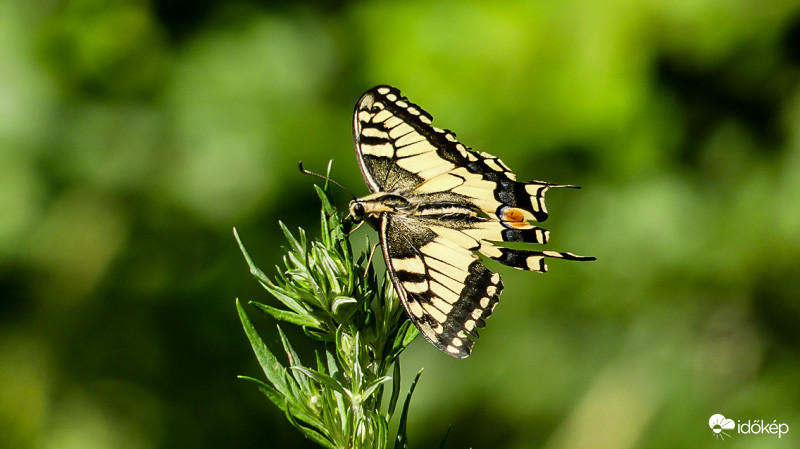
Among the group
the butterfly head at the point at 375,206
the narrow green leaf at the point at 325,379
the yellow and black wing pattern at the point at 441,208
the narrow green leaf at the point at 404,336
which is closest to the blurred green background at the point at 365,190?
the yellow and black wing pattern at the point at 441,208

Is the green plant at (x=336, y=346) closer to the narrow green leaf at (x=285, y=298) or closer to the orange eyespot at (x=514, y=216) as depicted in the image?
the narrow green leaf at (x=285, y=298)

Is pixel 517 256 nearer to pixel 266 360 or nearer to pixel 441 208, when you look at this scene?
pixel 441 208

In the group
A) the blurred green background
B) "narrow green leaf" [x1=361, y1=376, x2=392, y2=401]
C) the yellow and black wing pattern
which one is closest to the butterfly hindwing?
the yellow and black wing pattern

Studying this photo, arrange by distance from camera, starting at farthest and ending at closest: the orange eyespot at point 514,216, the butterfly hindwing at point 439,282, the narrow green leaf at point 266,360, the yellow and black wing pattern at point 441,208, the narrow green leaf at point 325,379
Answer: the orange eyespot at point 514,216 → the yellow and black wing pattern at point 441,208 → the butterfly hindwing at point 439,282 → the narrow green leaf at point 266,360 → the narrow green leaf at point 325,379

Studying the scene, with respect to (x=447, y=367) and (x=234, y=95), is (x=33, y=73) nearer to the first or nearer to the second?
(x=234, y=95)

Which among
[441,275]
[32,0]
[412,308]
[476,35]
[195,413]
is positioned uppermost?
[476,35]

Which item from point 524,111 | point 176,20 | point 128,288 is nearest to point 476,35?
point 524,111
